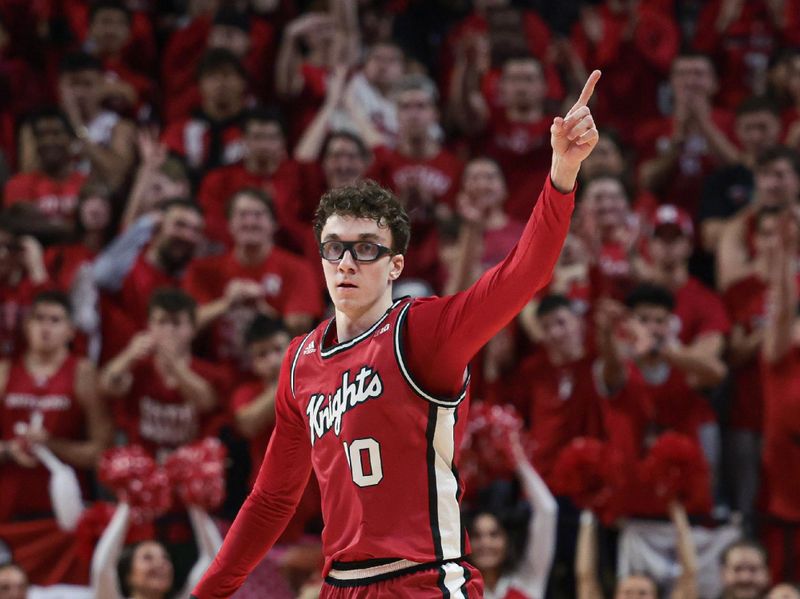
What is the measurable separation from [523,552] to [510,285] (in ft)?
12.3

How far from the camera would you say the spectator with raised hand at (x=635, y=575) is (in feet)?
22.2

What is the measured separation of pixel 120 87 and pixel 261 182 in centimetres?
172

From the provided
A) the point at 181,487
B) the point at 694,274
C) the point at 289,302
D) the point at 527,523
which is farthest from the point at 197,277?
the point at 694,274

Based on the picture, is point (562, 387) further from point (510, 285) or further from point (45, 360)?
point (510, 285)

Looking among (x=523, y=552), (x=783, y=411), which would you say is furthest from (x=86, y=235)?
(x=783, y=411)

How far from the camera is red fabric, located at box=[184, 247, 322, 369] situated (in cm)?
801

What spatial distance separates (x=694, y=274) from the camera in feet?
29.4

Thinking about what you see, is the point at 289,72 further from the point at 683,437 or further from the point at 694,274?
the point at 683,437

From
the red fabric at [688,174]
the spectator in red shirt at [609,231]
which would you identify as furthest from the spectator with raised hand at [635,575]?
the red fabric at [688,174]

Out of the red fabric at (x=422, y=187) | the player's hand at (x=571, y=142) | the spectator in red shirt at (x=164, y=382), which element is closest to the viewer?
the player's hand at (x=571, y=142)

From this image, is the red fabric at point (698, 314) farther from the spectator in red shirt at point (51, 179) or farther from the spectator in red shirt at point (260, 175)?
the spectator in red shirt at point (51, 179)

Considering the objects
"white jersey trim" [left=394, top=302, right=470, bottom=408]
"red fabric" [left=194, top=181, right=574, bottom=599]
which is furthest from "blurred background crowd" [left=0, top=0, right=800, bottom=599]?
"white jersey trim" [left=394, top=302, right=470, bottom=408]

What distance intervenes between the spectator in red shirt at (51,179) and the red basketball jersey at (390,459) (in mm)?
5185

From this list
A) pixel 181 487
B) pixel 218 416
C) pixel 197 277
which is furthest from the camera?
pixel 197 277
